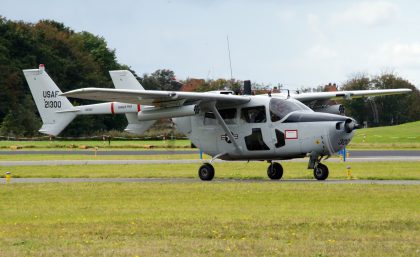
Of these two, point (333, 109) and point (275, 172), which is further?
point (333, 109)

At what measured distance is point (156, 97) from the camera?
29.0 m

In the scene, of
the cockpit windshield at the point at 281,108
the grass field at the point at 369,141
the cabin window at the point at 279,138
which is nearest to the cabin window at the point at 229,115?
the cockpit windshield at the point at 281,108

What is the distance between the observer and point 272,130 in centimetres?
2939

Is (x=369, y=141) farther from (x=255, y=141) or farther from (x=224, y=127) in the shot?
(x=255, y=141)

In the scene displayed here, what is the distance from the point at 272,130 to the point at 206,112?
2.94 meters

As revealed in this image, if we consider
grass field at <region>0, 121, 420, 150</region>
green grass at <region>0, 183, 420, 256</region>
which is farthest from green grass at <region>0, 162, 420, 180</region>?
grass field at <region>0, 121, 420, 150</region>

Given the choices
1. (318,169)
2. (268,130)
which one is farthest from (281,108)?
(318,169)

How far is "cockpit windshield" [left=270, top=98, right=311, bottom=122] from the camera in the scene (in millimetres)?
29250

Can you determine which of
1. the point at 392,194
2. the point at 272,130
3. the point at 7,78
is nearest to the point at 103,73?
the point at 7,78

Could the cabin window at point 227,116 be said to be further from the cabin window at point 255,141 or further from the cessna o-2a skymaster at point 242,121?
the cabin window at point 255,141

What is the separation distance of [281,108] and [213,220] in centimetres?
1194

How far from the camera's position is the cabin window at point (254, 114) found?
2981 cm

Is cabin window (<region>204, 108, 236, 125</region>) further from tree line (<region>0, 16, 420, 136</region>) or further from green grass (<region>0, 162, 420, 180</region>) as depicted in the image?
tree line (<region>0, 16, 420, 136</region>)

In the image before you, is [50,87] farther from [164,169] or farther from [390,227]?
[390,227]
